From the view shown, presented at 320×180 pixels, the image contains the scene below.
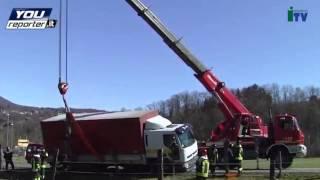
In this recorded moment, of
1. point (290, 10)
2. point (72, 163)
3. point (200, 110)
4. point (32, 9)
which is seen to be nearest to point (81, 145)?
point (72, 163)

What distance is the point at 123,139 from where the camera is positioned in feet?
95.2

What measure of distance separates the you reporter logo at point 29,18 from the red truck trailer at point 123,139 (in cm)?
523

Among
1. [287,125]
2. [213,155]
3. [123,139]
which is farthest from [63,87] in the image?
[287,125]

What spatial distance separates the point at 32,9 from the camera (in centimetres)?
3272

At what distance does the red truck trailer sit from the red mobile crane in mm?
4131

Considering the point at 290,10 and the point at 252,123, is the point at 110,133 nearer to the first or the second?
the point at 252,123

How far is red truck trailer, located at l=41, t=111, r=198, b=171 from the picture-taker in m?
28.1

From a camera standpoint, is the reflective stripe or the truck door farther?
the reflective stripe

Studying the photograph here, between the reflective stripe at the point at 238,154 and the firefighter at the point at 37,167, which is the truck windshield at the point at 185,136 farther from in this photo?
the firefighter at the point at 37,167

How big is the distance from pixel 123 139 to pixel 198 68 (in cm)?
728

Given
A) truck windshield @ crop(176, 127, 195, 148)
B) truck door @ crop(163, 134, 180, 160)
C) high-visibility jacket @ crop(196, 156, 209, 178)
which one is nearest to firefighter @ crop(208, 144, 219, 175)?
truck windshield @ crop(176, 127, 195, 148)

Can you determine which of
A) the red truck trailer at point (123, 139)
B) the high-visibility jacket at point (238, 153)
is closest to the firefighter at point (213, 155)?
the red truck trailer at point (123, 139)

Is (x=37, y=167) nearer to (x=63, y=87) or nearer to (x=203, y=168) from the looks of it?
(x=63, y=87)

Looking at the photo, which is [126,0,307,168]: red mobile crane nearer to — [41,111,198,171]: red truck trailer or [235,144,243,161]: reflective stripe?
[235,144,243,161]: reflective stripe
